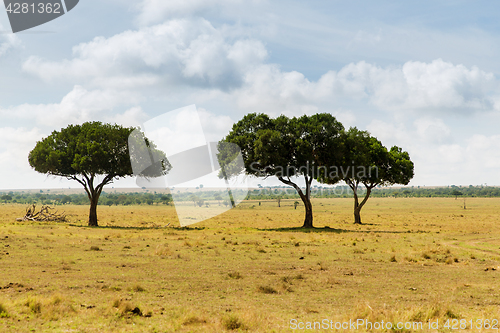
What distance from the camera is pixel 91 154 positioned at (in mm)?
40156

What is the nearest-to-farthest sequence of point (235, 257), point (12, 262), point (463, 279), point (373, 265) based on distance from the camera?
point (463, 279), point (12, 262), point (373, 265), point (235, 257)

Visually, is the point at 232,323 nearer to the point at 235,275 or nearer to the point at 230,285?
the point at 230,285

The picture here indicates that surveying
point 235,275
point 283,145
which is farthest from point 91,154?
point 235,275

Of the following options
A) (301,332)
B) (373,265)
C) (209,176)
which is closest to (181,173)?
(209,176)

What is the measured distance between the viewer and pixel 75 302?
11.1 meters

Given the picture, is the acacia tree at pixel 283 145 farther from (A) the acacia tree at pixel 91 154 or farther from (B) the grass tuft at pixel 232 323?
(B) the grass tuft at pixel 232 323

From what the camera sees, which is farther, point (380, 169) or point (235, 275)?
point (380, 169)

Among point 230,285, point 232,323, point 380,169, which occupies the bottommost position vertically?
point 230,285

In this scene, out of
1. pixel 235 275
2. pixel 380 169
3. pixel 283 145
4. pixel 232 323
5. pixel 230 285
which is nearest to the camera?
pixel 232 323

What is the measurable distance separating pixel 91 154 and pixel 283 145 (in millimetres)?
20091

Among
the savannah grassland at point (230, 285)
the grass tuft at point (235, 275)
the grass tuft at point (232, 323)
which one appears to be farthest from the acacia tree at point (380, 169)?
the grass tuft at point (232, 323)

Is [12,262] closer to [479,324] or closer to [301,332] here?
[301,332]

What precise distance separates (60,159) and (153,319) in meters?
36.5

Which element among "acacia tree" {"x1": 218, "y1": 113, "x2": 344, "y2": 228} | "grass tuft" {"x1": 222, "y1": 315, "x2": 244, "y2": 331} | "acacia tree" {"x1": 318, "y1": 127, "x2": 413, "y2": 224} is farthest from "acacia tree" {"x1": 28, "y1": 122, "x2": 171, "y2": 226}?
"grass tuft" {"x1": 222, "y1": 315, "x2": 244, "y2": 331}
